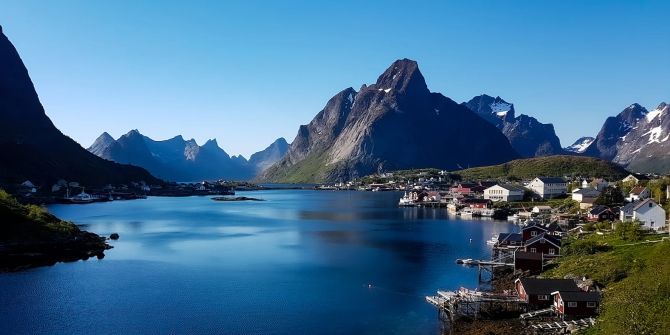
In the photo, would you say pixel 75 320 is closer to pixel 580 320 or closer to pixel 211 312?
pixel 211 312

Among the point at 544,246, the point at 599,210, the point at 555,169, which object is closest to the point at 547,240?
the point at 544,246

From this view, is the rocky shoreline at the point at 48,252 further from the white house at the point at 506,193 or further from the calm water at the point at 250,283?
the white house at the point at 506,193

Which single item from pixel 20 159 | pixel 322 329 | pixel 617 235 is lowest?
pixel 322 329

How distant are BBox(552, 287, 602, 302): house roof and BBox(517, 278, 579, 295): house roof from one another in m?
0.68

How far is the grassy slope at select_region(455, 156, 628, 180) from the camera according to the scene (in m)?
171

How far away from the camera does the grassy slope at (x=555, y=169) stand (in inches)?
6722

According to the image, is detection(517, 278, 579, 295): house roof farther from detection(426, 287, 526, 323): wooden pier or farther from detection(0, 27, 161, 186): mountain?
detection(0, 27, 161, 186): mountain

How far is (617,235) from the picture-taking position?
4644 cm

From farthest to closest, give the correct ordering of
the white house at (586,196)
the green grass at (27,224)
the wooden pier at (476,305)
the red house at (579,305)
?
the white house at (586,196)
the green grass at (27,224)
the wooden pier at (476,305)
the red house at (579,305)

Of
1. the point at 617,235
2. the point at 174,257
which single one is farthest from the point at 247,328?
the point at 617,235

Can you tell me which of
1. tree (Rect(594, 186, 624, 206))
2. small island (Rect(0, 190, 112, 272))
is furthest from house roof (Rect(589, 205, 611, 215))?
small island (Rect(0, 190, 112, 272))

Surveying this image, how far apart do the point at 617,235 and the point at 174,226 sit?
2371 inches

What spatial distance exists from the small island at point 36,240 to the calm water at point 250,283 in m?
2.42

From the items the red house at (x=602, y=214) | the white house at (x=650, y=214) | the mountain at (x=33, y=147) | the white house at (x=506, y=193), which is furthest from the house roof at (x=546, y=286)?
the mountain at (x=33, y=147)
